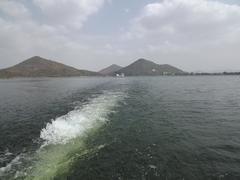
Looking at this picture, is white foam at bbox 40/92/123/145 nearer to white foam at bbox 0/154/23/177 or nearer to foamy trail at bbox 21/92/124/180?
foamy trail at bbox 21/92/124/180

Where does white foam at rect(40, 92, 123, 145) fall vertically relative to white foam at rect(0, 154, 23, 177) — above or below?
above

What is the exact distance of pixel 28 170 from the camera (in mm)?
10164

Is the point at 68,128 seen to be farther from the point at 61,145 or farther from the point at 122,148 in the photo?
the point at 122,148

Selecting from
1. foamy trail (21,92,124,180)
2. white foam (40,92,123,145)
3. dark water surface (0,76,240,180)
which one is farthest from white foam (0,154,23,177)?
white foam (40,92,123,145)

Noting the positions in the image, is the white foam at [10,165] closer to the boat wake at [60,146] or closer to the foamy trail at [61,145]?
the boat wake at [60,146]

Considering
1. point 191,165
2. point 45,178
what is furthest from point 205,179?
point 45,178

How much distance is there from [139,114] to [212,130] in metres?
8.61

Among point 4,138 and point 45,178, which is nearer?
point 45,178

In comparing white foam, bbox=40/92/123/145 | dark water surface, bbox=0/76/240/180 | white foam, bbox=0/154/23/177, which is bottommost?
white foam, bbox=0/154/23/177

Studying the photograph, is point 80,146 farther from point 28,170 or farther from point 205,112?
point 205,112

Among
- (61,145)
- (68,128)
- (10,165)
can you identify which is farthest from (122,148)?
(10,165)

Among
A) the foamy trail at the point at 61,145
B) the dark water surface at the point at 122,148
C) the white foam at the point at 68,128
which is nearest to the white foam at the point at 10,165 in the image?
the dark water surface at the point at 122,148

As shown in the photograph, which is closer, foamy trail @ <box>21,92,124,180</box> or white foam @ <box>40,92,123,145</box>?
foamy trail @ <box>21,92,124,180</box>

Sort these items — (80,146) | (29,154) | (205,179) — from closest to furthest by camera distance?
(205,179)
(29,154)
(80,146)
